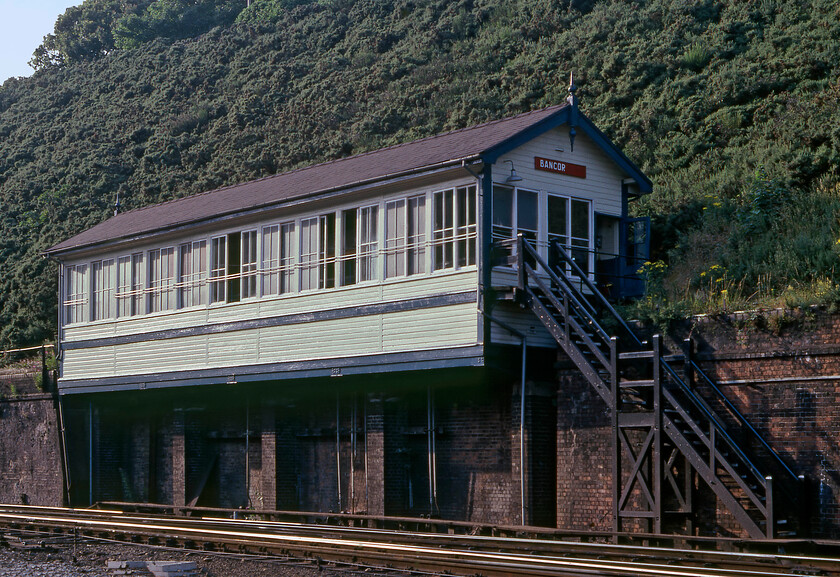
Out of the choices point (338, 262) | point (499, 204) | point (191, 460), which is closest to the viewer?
point (499, 204)

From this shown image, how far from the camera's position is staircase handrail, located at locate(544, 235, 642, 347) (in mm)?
17078

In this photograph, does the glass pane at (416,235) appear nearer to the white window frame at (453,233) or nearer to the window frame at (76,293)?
the white window frame at (453,233)

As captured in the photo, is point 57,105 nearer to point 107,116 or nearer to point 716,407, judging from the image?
point 107,116

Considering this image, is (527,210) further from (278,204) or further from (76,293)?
(76,293)

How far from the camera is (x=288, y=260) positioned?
21328 millimetres

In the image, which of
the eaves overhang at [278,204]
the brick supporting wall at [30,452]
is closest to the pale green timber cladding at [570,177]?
the eaves overhang at [278,204]

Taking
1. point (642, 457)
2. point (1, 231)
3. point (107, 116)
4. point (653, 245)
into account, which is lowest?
point (642, 457)

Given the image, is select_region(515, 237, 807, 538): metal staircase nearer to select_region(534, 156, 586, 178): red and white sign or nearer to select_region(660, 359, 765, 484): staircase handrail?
select_region(660, 359, 765, 484): staircase handrail

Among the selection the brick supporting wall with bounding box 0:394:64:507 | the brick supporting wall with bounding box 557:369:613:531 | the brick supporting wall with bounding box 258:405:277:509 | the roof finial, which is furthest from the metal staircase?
the brick supporting wall with bounding box 0:394:64:507

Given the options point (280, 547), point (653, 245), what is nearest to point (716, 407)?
point (280, 547)

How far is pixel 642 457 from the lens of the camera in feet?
51.2

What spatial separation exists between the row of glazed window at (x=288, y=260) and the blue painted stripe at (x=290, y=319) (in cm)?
52

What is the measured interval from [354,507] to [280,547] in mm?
6226

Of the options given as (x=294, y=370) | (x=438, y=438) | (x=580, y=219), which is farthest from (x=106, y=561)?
(x=580, y=219)
